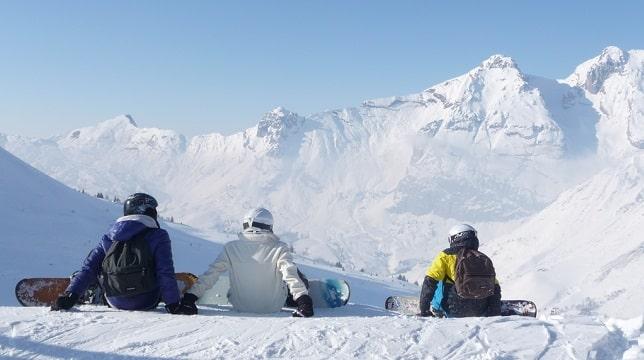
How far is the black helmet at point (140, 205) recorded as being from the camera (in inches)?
318

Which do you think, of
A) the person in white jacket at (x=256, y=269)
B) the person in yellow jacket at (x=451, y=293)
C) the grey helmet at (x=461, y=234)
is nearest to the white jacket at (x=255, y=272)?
the person in white jacket at (x=256, y=269)

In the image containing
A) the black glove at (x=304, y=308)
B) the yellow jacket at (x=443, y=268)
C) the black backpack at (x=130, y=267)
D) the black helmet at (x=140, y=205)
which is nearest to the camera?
the black glove at (x=304, y=308)

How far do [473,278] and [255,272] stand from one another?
286 cm

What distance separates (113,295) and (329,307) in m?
3.47

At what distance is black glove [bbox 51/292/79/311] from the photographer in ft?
25.1

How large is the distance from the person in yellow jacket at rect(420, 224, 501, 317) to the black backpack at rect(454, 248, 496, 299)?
8 centimetres

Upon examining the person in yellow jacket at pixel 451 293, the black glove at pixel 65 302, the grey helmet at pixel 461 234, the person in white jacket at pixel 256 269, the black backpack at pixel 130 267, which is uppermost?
the grey helmet at pixel 461 234

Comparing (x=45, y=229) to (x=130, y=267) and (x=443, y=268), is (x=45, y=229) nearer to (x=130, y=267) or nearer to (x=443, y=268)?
(x=130, y=267)

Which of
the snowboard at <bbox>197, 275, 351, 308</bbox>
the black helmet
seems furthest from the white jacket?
the snowboard at <bbox>197, 275, 351, 308</bbox>

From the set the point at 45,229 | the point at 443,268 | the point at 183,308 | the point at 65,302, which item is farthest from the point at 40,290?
the point at 45,229

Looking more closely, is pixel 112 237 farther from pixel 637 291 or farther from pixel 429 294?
pixel 637 291

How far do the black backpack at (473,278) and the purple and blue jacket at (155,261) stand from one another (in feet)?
11.9

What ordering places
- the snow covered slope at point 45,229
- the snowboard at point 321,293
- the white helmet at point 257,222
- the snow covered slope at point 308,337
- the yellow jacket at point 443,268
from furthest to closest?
the snow covered slope at point 45,229, the snowboard at point 321,293, the yellow jacket at point 443,268, the white helmet at point 257,222, the snow covered slope at point 308,337

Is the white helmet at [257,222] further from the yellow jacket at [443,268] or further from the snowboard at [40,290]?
the yellow jacket at [443,268]
